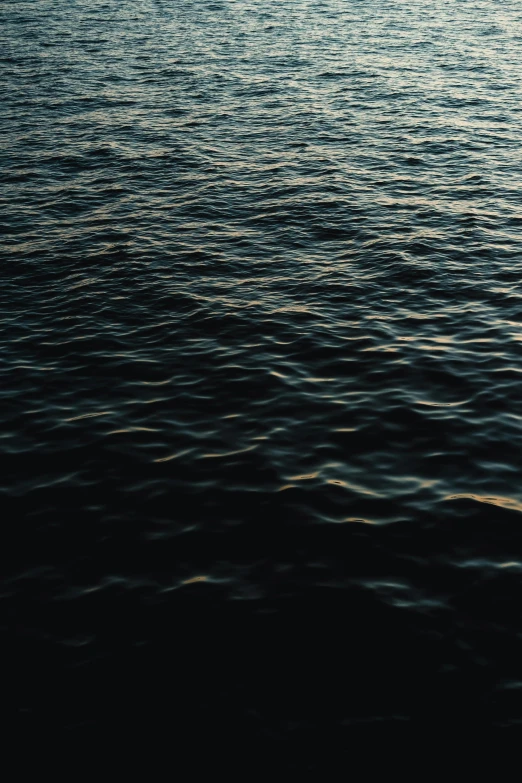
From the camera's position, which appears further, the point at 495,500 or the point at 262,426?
the point at 262,426

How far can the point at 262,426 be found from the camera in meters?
17.8

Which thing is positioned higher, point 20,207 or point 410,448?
point 20,207

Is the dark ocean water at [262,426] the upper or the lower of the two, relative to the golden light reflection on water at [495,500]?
upper

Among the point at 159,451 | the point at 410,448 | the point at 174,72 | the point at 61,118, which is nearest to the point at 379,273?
the point at 410,448

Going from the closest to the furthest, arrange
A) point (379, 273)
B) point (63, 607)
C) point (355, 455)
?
point (63, 607), point (355, 455), point (379, 273)

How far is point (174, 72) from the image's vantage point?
171 feet

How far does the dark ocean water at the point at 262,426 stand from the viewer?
37.3 feet

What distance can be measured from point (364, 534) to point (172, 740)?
553cm

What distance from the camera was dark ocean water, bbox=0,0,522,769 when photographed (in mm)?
11367

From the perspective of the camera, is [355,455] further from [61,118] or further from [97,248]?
[61,118]

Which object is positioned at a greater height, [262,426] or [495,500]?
[262,426]

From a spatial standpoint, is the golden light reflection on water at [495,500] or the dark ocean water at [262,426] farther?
the golden light reflection on water at [495,500]

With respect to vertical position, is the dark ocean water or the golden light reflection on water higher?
the dark ocean water

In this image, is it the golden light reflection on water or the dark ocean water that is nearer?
the dark ocean water
